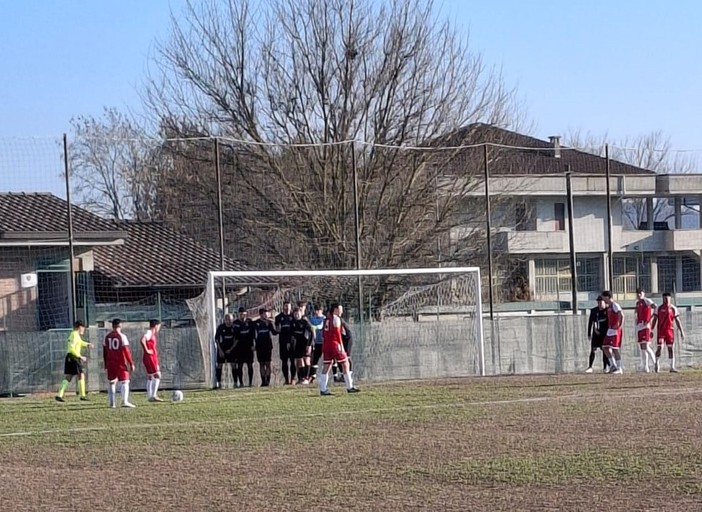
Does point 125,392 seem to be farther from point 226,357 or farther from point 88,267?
point 88,267

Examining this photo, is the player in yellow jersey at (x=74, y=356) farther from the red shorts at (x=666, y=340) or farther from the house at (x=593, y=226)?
the house at (x=593, y=226)

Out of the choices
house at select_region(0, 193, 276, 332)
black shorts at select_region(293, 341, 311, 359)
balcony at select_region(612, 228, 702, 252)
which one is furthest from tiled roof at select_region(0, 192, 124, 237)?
balcony at select_region(612, 228, 702, 252)

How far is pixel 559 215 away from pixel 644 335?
97.7ft

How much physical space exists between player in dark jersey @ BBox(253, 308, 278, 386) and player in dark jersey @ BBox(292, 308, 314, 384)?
510mm

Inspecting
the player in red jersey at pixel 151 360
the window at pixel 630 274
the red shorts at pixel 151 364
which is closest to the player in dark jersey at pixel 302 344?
the player in red jersey at pixel 151 360

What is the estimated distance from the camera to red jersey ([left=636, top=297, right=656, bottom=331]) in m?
27.7

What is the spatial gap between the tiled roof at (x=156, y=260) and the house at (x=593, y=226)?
10.5m

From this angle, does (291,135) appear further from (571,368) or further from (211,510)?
(211,510)

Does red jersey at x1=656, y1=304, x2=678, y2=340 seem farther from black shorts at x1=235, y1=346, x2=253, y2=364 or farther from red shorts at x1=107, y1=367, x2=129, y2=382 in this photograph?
red shorts at x1=107, y1=367, x2=129, y2=382

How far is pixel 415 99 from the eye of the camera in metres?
40.2

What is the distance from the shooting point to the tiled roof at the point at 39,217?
31538mm

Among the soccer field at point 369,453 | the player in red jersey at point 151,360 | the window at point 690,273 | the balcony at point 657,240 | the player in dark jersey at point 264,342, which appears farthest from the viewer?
the balcony at point 657,240

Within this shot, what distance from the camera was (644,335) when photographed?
27.8 meters

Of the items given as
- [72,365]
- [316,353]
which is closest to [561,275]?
[316,353]
